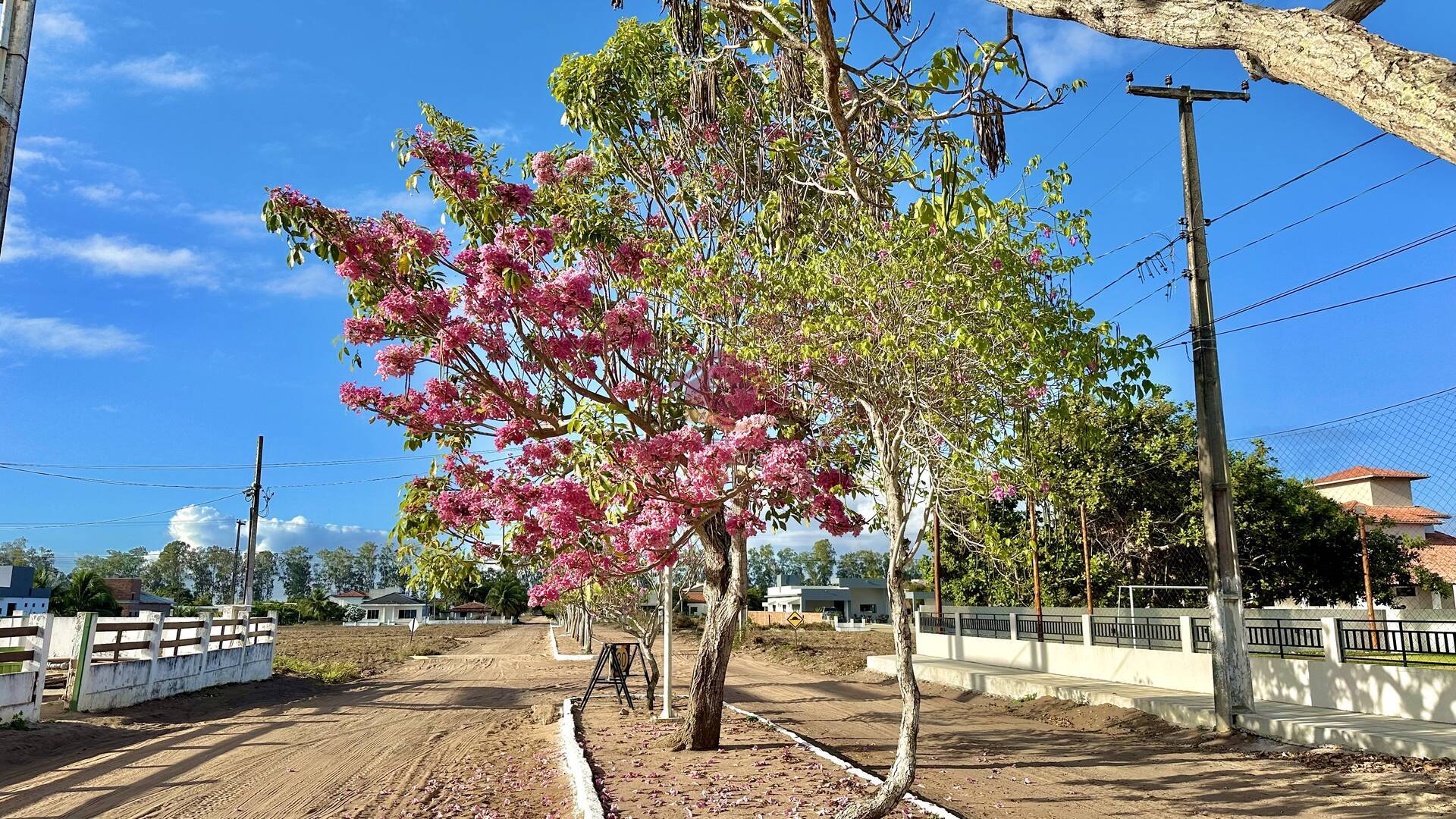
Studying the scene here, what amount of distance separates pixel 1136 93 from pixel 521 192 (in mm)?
9442

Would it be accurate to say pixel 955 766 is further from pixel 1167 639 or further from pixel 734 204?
pixel 1167 639

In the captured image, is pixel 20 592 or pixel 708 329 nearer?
pixel 708 329

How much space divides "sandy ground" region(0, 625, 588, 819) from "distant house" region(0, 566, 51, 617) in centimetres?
3745

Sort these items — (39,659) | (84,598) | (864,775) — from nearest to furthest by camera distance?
1. (864,775)
2. (39,659)
3. (84,598)

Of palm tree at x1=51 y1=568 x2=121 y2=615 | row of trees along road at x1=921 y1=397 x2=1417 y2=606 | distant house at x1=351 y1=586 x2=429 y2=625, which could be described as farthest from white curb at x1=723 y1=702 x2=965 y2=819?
distant house at x1=351 y1=586 x2=429 y2=625

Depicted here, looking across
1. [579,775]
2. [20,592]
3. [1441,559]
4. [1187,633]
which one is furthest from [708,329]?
[20,592]

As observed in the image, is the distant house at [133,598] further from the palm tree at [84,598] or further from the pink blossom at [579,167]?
the pink blossom at [579,167]

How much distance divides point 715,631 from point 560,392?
3187 mm

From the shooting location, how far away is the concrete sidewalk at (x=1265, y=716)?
9.45 meters

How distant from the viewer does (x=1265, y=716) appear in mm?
11203

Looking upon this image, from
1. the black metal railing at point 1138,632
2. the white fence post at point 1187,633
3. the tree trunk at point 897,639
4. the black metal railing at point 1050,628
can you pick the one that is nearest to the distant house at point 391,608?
the black metal railing at point 1050,628

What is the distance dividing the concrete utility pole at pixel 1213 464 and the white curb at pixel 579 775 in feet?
26.4

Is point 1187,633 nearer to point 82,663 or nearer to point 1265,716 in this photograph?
point 1265,716

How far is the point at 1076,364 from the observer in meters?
6.77
